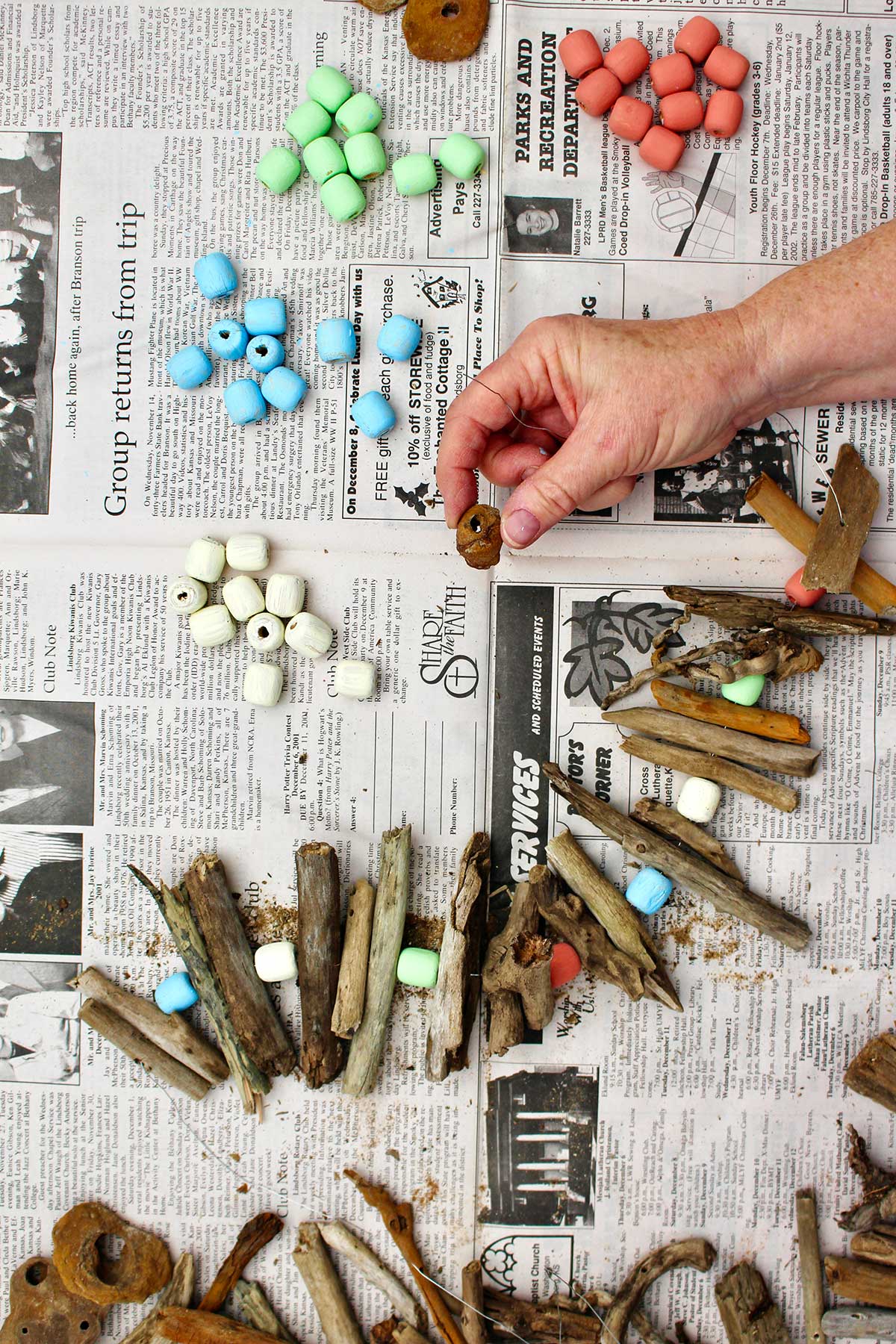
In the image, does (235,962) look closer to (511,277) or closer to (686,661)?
(686,661)

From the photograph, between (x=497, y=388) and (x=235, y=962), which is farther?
(x=235, y=962)

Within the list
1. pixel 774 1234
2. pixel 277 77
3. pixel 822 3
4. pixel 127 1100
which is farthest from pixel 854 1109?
pixel 277 77

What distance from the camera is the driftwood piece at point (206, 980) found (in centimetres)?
199

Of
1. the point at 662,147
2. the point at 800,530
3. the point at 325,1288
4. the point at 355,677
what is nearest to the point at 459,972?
the point at 355,677

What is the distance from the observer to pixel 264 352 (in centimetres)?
200

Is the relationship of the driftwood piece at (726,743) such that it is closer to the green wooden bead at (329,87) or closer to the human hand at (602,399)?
the human hand at (602,399)

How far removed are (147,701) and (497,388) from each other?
1.02m

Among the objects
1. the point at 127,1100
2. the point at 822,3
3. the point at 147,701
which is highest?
the point at 822,3

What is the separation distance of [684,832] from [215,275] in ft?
5.17

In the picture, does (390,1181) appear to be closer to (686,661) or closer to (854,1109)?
(854,1109)

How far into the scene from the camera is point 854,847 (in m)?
2.05

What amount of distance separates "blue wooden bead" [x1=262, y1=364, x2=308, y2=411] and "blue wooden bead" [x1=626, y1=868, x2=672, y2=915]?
4.16 ft

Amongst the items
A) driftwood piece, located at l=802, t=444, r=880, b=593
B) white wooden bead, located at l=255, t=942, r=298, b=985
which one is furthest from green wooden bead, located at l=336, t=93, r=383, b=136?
white wooden bead, located at l=255, t=942, r=298, b=985

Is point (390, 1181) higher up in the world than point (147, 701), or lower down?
lower down
